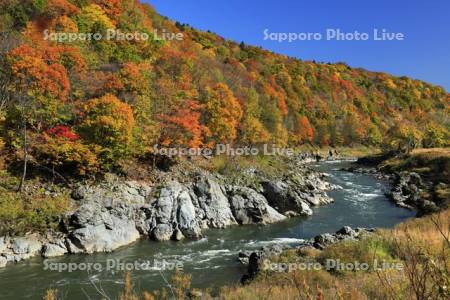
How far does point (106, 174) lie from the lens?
33.3 m

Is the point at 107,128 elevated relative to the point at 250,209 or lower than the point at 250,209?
elevated

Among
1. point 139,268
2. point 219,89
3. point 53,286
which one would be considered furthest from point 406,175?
point 53,286

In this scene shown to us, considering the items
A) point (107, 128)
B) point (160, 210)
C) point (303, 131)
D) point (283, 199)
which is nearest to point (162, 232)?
point (160, 210)

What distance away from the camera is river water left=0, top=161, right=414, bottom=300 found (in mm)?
21125

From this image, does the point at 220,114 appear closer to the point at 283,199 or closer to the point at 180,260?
the point at 283,199

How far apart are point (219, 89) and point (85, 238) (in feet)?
93.7

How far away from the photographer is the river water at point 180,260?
21.1 meters

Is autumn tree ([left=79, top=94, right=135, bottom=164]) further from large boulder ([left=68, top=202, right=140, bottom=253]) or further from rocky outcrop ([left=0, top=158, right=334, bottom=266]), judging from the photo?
large boulder ([left=68, top=202, right=140, bottom=253])

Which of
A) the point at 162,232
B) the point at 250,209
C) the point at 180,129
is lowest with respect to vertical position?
the point at 162,232

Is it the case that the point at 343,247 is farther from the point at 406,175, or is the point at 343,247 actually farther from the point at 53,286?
the point at 406,175

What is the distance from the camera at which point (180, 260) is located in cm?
2581

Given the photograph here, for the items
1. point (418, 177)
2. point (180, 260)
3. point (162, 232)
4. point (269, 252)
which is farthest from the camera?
point (418, 177)

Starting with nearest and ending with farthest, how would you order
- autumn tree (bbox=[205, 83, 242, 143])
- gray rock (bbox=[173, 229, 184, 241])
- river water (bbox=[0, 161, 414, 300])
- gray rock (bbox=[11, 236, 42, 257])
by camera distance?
river water (bbox=[0, 161, 414, 300]), gray rock (bbox=[11, 236, 42, 257]), gray rock (bbox=[173, 229, 184, 241]), autumn tree (bbox=[205, 83, 242, 143])

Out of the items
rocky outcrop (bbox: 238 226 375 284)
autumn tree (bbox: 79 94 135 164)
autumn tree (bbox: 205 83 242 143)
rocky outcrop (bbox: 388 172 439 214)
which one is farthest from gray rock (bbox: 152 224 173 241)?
rocky outcrop (bbox: 388 172 439 214)
